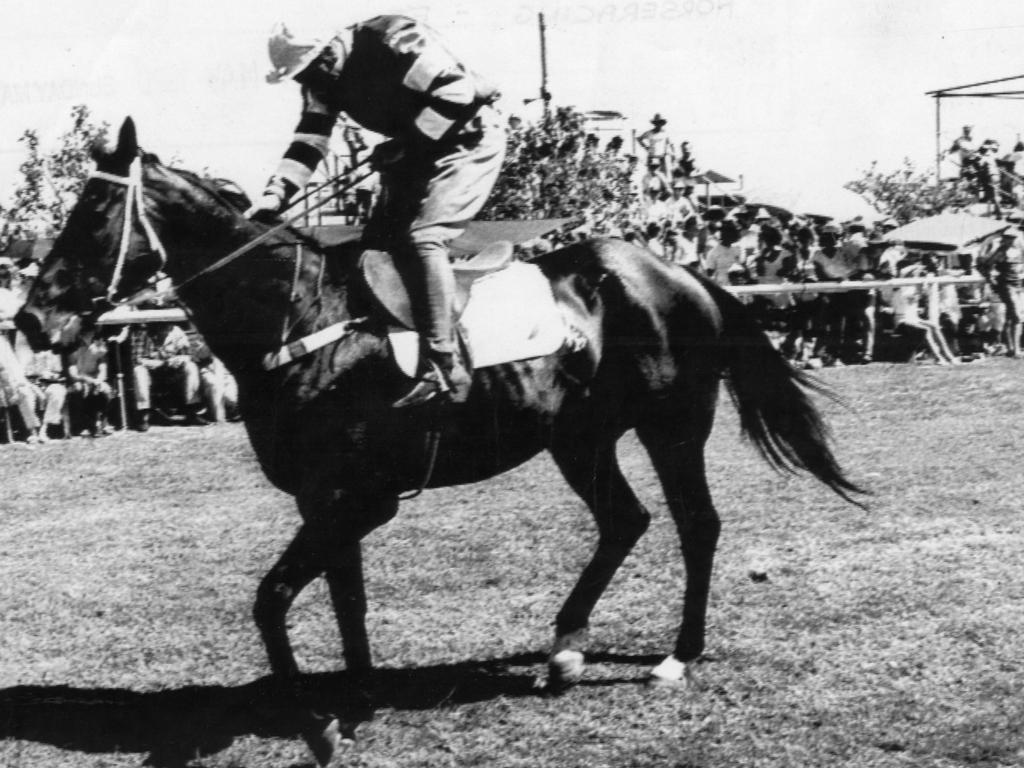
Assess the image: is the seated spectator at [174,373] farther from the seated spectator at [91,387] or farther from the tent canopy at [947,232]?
the tent canopy at [947,232]

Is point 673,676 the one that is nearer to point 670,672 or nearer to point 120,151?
point 670,672

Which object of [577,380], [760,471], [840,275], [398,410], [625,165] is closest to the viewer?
[398,410]

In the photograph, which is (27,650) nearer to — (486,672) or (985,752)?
(486,672)

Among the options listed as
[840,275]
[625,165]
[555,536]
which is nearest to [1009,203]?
[625,165]

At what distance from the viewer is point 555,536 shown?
7832 mm

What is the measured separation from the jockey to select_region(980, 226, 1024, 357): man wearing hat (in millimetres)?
14236

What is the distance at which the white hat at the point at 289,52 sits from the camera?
4.82 m

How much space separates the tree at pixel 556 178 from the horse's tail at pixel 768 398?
52.3ft

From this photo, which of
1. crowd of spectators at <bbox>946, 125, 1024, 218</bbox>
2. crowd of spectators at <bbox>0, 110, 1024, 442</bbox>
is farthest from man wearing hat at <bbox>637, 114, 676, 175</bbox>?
crowd of spectators at <bbox>946, 125, 1024, 218</bbox>

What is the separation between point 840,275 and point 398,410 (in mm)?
12748

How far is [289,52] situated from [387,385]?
1301 mm

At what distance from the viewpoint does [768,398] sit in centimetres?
626

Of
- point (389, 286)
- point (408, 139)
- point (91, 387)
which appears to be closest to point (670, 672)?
point (389, 286)

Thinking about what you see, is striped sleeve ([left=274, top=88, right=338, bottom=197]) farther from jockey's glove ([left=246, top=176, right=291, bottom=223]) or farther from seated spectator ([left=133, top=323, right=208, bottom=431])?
seated spectator ([left=133, top=323, right=208, bottom=431])
